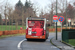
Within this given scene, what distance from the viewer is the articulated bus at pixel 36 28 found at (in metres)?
19.4

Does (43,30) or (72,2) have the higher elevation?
(72,2)

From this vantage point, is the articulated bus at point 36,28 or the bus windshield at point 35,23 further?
the bus windshield at point 35,23

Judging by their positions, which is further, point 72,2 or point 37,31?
point 72,2

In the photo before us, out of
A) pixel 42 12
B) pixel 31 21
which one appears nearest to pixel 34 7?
pixel 42 12

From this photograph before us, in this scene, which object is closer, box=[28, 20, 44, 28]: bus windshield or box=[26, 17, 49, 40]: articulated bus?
box=[26, 17, 49, 40]: articulated bus

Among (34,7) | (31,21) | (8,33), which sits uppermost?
(34,7)

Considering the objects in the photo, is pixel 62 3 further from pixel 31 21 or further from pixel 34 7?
pixel 31 21

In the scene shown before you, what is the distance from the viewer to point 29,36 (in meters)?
19.4

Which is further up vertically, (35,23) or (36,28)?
(35,23)

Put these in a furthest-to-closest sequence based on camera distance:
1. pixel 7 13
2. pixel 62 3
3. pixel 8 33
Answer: pixel 62 3 → pixel 7 13 → pixel 8 33

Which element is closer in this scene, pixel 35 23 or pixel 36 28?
pixel 36 28

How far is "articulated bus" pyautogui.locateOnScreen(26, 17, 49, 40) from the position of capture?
19.4m

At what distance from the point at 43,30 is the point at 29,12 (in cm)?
3717

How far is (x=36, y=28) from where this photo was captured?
19625 millimetres
